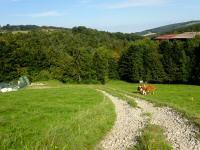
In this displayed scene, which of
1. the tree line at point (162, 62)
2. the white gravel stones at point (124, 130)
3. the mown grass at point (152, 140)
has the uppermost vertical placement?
the mown grass at point (152, 140)

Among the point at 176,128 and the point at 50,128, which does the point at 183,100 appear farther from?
the point at 50,128

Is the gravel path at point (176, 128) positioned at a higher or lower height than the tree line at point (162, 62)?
higher

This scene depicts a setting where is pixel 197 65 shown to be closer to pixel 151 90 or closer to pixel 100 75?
pixel 100 75

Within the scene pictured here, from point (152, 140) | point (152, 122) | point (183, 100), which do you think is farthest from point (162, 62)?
point (152, 140)

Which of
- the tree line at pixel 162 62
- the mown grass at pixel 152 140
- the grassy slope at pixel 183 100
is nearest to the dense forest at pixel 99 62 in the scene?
the tree line at pixel 162 62

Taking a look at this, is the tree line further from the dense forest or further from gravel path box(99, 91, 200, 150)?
gravel path box(99, 91, 200, 150)

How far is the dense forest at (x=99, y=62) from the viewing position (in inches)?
4021

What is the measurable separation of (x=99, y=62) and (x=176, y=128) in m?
86.0

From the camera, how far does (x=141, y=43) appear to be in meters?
114

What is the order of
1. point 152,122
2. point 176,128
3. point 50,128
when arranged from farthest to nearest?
1. point 152,122
2. point 176,128
3. point 50,128

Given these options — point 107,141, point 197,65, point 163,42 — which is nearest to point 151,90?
point 107,141

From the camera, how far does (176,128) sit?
23562 millimetres

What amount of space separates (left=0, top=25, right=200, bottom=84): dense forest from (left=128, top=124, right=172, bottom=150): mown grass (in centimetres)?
7801

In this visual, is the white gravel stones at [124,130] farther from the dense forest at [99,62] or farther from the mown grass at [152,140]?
the dense forest at [99,62]
